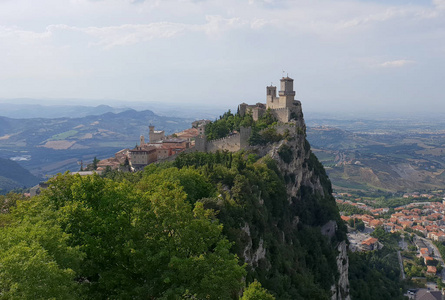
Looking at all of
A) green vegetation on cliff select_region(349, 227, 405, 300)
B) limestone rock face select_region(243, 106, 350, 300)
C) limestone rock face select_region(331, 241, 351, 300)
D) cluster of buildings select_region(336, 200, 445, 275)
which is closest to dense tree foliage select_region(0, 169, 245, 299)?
limestone rock face select_region(243, 106, 350, 300)

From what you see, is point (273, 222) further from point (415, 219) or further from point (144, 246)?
point (415, 219)

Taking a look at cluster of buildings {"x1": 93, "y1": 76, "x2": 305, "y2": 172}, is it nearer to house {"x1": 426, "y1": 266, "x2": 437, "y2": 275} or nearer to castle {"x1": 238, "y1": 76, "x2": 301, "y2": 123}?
castle {"x1": 238, "y1": 76, "x2": 301, "y2": 123}

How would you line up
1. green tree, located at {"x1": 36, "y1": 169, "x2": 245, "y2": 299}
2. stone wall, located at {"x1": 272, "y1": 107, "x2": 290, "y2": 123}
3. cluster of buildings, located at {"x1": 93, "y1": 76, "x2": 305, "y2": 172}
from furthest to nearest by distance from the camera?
stone wall, located at {"x1": 272, "y1": 107, "x2": 290, "y2": 123}, cluster of buildings, located at {"x1": 93, "y1": 76, "x2": 305, "y2": 172}, green tree, located at {"x1": 36, "y1": 169, "x2": 245, "y2": 299}

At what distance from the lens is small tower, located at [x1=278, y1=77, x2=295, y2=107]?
60844 millimetres

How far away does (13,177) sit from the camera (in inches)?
6752

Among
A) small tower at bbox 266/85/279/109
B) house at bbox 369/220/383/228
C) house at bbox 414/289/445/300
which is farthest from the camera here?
house at bbox 369/220/383/228

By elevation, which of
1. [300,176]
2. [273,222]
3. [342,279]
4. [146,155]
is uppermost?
[146,155]

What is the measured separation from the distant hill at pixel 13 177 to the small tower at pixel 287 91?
5097 inches

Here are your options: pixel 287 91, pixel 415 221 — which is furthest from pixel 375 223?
pixel 287 91

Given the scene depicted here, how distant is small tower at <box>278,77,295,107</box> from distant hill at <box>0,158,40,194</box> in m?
129

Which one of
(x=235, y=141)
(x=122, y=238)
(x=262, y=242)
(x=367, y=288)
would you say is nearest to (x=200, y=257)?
(x=122, y=238)

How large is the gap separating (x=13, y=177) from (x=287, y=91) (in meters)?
152

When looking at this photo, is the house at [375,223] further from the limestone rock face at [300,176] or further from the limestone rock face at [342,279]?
the limestone rock face at [342,279]

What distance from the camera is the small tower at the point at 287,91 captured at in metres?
60.8
